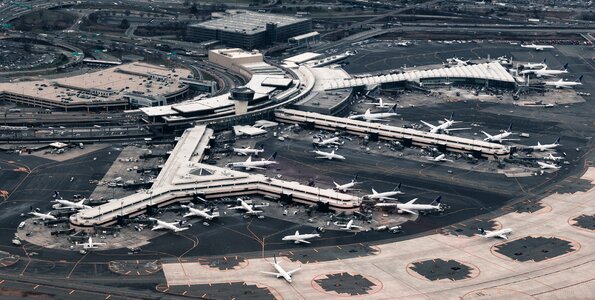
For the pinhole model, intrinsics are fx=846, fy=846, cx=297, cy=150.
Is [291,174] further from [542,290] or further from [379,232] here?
[542,290]

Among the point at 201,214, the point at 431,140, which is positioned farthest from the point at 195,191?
the point at 431,140

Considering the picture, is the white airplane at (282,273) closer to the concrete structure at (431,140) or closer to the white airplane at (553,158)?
the concrete structure at (431,140)

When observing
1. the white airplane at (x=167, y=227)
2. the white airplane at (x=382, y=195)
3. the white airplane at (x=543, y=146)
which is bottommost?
the white airplane at (x=167, y=227)

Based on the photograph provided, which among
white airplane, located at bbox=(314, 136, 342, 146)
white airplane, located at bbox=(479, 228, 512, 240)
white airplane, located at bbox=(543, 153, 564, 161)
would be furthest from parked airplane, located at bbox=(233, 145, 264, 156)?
white airplane, located at bbox=(543, 153, 564, 161)

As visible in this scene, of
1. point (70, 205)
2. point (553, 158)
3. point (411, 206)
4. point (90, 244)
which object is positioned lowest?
point (70, 205)

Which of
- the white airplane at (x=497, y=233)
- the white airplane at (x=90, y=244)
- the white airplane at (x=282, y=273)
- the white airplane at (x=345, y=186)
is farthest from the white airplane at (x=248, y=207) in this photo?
the white airplane at (x=497, y=233)

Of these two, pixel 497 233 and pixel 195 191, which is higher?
pixel 497 233

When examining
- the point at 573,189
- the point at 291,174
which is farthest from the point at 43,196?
the point at 573,189

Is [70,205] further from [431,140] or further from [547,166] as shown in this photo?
[547,166]

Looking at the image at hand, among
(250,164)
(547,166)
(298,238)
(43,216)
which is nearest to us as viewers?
(298,238)
